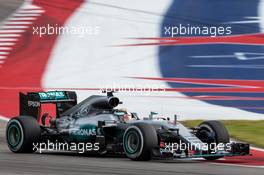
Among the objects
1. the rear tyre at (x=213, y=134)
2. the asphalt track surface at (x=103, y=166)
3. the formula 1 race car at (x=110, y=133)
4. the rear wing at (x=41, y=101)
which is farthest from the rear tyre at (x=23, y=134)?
the rear tyre at (x=213, y=134)

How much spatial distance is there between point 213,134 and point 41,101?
134 inches

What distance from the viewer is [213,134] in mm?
12711

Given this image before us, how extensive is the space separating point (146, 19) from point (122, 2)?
1.57m

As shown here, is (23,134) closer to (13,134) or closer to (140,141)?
(13,134)

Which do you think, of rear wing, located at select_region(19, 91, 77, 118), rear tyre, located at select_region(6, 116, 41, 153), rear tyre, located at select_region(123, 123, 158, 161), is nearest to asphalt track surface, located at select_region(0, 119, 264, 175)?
rear tyre, located at select_region(123, 123, 158, 161)

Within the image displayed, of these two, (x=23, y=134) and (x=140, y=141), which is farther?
(x=23, y=134)

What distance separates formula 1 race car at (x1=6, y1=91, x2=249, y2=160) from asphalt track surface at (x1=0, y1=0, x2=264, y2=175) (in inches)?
8.5

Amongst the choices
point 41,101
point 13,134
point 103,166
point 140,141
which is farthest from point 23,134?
point 103,166

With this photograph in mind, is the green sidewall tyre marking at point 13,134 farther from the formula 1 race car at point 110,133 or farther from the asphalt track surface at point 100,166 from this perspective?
the asphalt track surface at point 100,166

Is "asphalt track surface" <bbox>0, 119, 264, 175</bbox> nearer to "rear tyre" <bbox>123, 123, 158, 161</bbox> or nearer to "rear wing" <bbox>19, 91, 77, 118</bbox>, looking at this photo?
"rear tyre" <bbox>123, 123, 158, 161</bbox>

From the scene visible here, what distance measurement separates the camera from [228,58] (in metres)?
23.3

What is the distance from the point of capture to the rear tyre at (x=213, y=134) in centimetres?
1262

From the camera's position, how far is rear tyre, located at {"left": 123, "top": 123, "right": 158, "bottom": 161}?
38.6 feet

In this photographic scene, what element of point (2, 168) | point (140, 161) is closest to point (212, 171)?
point (140, 161)
